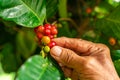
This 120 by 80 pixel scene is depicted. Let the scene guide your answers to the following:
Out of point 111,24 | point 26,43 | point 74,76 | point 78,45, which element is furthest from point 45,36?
point 26,43

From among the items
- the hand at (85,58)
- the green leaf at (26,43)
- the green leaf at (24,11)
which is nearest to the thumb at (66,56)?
the hand at (85,58)

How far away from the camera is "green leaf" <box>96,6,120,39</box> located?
1252mm

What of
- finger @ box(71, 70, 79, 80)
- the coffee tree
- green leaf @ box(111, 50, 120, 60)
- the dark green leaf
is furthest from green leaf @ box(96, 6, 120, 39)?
the dark green leaf

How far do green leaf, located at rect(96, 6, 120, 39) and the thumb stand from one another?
321 mm

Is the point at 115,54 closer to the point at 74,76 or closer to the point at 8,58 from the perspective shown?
the point at 74,76

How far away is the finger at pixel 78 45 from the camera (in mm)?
1061

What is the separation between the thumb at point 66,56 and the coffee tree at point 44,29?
0.07 feet

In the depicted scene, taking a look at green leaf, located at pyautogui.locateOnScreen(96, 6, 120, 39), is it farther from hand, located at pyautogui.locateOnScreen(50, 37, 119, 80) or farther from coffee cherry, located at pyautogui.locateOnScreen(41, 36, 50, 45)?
coffee cherry, located at pyautogui.locateOnScreen(41, 36, 50, 45)

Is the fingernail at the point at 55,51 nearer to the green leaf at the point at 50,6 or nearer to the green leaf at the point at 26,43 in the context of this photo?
the green leaf at the point at 50,6

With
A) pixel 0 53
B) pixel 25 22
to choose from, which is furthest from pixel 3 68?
pixel 25 22

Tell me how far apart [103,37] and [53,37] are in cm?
43

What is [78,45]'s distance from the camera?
3.51ft

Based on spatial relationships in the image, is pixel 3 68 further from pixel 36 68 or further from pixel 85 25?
pixel 36 68

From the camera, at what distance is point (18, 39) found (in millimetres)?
1584
